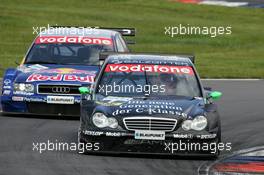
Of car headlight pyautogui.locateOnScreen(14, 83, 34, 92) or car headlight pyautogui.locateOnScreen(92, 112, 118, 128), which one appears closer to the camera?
car headlight pyautogui.locateOnScreen(92, 112, 118, 128)

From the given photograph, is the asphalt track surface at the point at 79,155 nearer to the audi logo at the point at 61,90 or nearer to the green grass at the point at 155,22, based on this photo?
the audi logo at the point at 61,90

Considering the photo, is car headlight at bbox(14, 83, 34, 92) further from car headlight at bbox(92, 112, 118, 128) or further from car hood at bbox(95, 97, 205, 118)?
car headlight at bbox(92, 112, 118, 128)

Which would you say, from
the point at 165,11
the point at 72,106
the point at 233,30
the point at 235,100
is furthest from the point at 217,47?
the point at 72,106

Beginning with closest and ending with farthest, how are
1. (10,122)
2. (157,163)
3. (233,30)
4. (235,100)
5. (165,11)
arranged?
(157,163) → (10,122) → (235,100) → (233,30) → (165,11)

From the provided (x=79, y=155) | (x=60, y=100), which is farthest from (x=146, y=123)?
(x=60, y=100)

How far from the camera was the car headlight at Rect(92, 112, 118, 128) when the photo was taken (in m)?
12.3

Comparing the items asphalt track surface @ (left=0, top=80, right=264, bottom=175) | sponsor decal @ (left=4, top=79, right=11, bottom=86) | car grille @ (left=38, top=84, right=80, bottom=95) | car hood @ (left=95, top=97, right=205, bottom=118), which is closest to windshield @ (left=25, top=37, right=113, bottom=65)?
sponsor decal @ (left=4, top=79, right=11, bottom=86)

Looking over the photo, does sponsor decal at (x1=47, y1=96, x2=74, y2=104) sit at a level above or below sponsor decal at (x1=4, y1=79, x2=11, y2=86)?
below

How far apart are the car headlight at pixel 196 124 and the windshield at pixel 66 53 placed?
16.5 ft

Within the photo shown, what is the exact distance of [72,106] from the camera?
15984 millimetres

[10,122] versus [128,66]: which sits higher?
[128,66]

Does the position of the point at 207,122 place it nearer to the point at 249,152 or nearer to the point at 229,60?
the point at 249,152

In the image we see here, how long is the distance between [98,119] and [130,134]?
1.59 feet

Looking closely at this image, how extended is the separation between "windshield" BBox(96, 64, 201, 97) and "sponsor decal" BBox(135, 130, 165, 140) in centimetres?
104
